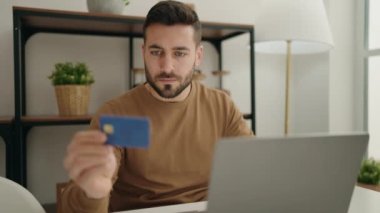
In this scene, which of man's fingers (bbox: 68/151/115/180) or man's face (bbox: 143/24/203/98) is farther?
man's face (bbox: 143/24/203/98)

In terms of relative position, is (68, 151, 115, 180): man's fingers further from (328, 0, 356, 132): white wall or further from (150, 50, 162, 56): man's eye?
(328, 0, 356, 132): white wall

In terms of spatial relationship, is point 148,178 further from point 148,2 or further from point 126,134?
point 148,2

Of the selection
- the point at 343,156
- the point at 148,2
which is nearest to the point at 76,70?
the point at 148,2

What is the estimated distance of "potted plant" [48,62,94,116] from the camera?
168 cm

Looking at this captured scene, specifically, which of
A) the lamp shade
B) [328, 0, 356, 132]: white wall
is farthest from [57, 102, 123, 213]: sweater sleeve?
[328, 0, 356, 132]: white wall

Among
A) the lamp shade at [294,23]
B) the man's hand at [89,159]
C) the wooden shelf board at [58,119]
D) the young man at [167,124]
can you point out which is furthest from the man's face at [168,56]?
the lamp shade at [294,23]

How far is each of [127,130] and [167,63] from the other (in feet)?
2.11

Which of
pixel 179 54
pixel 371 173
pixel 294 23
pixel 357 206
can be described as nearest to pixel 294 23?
pixel 294 23

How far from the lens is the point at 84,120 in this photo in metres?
1.65

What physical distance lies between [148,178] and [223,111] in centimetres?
35

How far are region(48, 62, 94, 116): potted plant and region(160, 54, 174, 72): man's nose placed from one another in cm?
71

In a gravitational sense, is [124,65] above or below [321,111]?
above

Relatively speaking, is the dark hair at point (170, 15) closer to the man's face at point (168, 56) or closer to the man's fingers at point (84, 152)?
the man's face at point (168, 56)

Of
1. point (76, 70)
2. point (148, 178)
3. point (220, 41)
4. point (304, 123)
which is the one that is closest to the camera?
point (148, 178)
